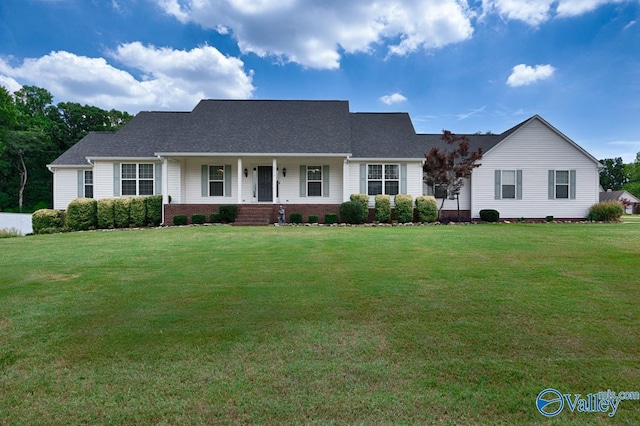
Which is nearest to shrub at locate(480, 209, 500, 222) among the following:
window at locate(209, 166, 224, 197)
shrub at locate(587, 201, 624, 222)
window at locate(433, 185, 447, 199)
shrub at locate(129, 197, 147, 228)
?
window at locate(433, 185, 447, 199)

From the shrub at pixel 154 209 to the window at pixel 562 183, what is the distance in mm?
21839

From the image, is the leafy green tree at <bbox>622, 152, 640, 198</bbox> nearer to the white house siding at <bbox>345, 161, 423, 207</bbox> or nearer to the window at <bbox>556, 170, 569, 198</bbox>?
the window at <bbox>556, 170, 569, 198</bbox>

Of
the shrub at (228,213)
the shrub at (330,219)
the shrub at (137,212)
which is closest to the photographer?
the shrub at (137,212)

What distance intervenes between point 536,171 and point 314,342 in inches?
776

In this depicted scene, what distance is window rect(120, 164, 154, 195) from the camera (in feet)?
57.2

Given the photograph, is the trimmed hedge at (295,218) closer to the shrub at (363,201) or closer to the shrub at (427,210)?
the shrub at (363,201)

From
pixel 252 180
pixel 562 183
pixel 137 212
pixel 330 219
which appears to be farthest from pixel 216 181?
pixel 562 183

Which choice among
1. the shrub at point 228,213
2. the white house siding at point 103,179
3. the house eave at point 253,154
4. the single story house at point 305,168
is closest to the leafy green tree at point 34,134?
the white house siding at point 103,179

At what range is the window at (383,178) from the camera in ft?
57.0

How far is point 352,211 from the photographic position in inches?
607

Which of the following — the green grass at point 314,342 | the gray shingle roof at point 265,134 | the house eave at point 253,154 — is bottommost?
the green grass at point 314,342

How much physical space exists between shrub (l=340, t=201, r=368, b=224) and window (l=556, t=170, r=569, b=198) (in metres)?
11.7

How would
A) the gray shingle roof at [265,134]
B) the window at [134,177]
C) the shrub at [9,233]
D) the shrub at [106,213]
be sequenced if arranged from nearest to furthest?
the shrub at [9,233], the shrub at [106,213], the gray shingle roof at [265,134], the window at [134,177]

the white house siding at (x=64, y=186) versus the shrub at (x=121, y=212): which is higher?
the white house siding at (x=64, y=186)
